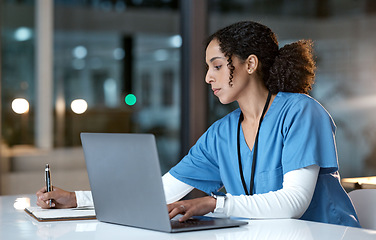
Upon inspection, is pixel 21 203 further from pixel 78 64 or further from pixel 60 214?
pixel 78 64

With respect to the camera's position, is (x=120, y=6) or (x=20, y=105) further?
(x=120, y=6)

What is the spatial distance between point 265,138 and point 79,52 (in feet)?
9.04

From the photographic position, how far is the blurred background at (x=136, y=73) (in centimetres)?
404

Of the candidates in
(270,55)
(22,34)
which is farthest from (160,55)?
(270,55)

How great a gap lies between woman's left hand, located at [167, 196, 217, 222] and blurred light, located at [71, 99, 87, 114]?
297 centimetres

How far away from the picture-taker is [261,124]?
1.81 m

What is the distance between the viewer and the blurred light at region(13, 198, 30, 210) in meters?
1.67

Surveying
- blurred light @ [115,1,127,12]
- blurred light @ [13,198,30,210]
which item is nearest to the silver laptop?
blurred light @ [13,198,30,210]

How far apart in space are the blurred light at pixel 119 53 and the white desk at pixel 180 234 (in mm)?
3064

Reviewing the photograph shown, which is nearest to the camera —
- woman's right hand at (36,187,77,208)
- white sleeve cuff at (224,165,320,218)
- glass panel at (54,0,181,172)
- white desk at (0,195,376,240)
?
white desk at (0,195,376,240)

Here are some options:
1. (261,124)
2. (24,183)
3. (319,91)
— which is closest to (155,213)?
(261,124)

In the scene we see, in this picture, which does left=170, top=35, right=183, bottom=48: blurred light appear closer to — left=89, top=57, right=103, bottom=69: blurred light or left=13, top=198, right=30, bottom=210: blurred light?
left=89, top=57, right=103, bottom=69: blurred light

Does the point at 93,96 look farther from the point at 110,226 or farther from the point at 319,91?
the point at 110,226

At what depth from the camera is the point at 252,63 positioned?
1.91m
